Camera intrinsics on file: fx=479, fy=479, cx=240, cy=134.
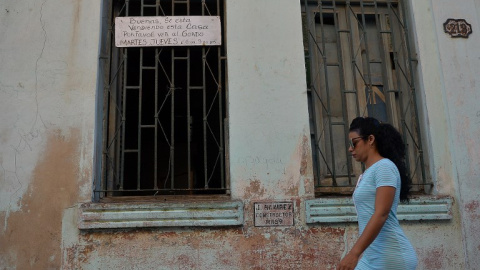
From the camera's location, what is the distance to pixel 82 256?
4031mm

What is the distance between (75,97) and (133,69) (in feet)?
4.33

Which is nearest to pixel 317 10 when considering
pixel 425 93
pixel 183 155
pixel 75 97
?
pixel 425 93

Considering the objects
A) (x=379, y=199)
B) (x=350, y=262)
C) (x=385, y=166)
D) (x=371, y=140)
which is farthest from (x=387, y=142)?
(x=350, y=262)

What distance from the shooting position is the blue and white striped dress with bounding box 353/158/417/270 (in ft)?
8.05

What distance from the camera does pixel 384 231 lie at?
2.53 metres

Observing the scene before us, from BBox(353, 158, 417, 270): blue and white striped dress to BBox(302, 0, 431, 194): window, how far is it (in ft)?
6.08

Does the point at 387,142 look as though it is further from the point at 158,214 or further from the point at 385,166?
the point at 158,214

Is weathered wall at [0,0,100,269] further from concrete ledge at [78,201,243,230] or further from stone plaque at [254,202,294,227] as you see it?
stone plaque at [254,202,294,227]

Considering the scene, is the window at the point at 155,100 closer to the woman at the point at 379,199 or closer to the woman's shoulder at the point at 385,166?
the woman at the point at 379,199

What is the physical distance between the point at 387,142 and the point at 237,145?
180 cm

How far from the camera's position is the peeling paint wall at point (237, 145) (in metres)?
4.07

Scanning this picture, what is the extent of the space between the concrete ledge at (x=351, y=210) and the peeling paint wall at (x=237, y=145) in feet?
0.23

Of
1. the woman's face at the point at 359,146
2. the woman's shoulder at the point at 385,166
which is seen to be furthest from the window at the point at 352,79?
the woman's shoulder at the point at 385,166

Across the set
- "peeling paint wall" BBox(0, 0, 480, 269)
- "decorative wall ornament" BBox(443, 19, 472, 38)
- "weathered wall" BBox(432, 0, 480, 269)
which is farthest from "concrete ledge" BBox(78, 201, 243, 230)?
"decorative wall ornament" BBox(443, 19, 472, 38)
